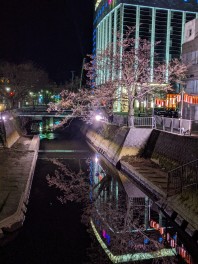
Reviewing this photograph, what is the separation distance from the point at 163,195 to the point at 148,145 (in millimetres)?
10780

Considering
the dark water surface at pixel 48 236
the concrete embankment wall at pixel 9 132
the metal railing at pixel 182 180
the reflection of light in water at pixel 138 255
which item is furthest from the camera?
the concrete embankment wall at pixel 9 132

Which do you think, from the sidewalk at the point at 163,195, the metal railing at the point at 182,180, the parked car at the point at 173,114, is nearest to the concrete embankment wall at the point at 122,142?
the sidewalk at the point at 163,195

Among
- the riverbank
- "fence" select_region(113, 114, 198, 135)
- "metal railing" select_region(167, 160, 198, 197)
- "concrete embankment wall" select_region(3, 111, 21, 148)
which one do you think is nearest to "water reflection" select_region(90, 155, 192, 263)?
the riverbank

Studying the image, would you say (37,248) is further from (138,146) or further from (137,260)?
(138,146)

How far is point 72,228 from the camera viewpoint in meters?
13.7

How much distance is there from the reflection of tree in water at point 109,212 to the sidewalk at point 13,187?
239 centimetres

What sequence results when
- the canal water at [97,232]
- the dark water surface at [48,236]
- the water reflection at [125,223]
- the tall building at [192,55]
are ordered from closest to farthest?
the dark water surface at [48,236] → the canal water at [97,232] → the water reflection at [125,223] → the tall building at [192,55]

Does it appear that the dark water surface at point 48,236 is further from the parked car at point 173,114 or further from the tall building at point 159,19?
the tall building at point 159,19

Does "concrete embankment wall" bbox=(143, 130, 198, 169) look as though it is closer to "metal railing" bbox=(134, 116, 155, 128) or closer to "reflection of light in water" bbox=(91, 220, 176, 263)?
"metal railing" bbox=(134, 116, 155, 128)

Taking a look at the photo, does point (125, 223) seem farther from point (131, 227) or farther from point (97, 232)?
point (97, 232)

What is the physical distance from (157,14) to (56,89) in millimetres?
38326

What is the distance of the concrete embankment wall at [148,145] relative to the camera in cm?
1964

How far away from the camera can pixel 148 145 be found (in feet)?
85.7

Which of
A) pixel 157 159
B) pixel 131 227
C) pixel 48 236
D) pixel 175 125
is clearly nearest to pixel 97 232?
pixel 131 227
